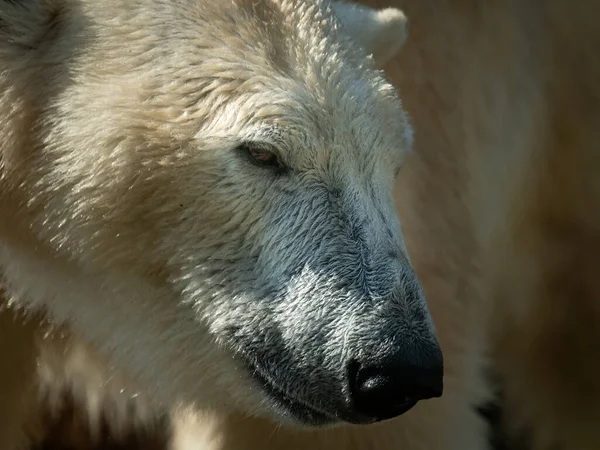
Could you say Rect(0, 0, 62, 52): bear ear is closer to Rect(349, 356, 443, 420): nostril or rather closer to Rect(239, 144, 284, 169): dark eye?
Rect(239, 144, 284, 169): dark eye

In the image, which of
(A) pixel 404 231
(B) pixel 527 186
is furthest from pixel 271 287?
(B) pixel 527 186

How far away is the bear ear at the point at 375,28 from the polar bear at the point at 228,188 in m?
0.22

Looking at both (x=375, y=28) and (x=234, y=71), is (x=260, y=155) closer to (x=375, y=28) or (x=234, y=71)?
(x=234, y=71)

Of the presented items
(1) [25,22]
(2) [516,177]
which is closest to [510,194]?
(2) [516,177]

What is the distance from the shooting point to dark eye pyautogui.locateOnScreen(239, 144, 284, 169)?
1.61 meters

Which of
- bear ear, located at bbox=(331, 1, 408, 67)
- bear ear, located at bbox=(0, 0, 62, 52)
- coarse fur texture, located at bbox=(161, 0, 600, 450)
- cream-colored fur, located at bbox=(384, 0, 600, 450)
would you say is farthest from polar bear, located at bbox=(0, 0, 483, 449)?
cream-colored fur, located at bbox=(384, 0, 600, 450)

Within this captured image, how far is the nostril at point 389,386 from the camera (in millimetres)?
1501

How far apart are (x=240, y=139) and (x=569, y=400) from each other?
75.2 inches

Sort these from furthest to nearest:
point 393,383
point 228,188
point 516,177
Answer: point 516,177, point 228,188, point 393,383

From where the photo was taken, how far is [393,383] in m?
1.50

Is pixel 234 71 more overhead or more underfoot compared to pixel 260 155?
more overhead

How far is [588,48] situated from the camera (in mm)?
2711

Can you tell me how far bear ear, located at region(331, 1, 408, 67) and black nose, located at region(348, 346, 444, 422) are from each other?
759 millimetres

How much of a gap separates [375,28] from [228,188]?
0.62 meters
